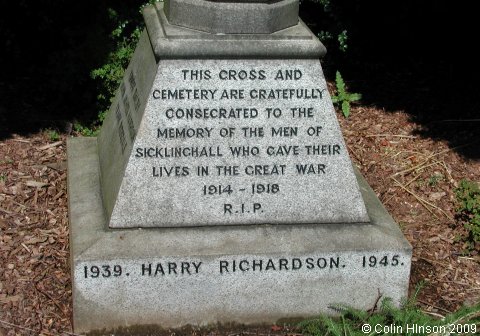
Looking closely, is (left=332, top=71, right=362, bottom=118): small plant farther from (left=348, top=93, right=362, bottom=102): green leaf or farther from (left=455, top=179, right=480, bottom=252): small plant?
(left=455, top=179, right=480, bottom=252): small plant

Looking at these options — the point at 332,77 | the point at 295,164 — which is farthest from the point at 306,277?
the point at 332,77

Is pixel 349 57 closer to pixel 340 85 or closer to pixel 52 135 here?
pixel 340 85

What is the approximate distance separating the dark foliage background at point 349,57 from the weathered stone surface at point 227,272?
2.12 metres

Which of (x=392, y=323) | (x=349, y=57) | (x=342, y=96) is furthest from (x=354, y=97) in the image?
(x=392, y=323)

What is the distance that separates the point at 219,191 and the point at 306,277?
611 mm

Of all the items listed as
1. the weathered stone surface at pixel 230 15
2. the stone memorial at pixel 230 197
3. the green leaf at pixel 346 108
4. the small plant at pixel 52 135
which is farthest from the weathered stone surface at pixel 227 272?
the green leaf at pixel 346 108

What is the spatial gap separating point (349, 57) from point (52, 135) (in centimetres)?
276

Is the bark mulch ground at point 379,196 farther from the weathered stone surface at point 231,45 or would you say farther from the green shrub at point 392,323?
the weathered stone surface at point 231,45

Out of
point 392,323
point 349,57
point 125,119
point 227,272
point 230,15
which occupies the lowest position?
point 349,57

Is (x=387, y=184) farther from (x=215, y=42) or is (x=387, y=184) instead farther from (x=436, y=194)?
(x=215, y=42)

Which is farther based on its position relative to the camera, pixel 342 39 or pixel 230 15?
pixel 342 39

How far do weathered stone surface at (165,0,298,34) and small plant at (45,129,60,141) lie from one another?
237 cm

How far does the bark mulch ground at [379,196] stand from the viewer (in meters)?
4.55

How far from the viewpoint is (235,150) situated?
4312 millimetres
